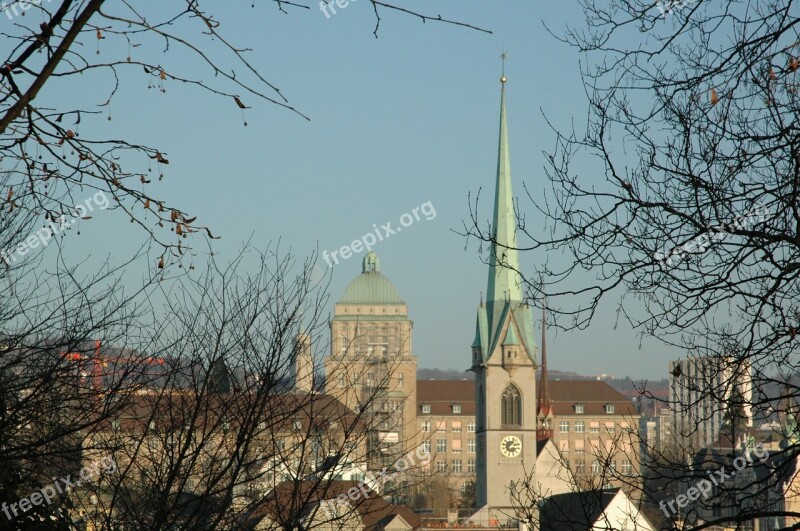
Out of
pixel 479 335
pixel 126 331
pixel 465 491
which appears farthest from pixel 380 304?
pixel 126 331

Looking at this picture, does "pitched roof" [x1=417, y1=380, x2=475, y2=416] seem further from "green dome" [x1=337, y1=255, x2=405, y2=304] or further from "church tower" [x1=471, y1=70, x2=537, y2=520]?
"church tower" [x1=471, y1=70, x2=537, y2=520]

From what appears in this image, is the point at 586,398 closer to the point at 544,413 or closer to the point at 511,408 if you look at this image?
the point at 544,413

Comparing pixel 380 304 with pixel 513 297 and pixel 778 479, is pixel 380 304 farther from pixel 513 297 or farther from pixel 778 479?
pixel 778 479

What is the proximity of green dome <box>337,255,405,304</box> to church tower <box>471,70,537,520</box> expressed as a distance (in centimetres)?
4455

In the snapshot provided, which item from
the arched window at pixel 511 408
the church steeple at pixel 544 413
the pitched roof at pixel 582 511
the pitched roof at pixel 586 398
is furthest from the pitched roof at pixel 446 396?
the pitched roof at pixel 582 511

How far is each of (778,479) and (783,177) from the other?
1705mm

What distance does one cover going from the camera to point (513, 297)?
248 ft

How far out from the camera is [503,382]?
247ft

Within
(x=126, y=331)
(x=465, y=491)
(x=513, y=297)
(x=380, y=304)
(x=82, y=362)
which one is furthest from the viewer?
(x=380, y=304)

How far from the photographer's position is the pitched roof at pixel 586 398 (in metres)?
122

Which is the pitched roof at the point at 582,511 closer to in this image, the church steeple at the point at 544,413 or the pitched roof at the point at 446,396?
the church steeple at the point at 544,413

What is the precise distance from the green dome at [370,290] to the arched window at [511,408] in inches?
1778

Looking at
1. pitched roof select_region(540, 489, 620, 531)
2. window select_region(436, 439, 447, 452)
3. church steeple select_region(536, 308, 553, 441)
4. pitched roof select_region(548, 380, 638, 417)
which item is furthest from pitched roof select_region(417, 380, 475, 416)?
pitched roof select_region(540, 489, 620, 531)

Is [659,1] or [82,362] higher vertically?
[659,1]
